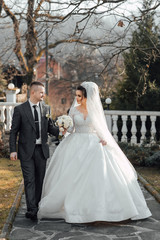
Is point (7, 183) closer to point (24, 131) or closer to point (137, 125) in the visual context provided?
point (24, 131)

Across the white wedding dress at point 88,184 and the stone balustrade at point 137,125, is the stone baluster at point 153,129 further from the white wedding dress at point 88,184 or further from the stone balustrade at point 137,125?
the white wedding dress at point 88,184

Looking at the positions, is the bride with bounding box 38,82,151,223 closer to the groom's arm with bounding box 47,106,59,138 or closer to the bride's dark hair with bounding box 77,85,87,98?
the bride's dark hair with bounding box 77,85,87,98

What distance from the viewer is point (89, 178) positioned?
5.05 m

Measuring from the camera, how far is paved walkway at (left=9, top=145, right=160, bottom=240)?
4504mm

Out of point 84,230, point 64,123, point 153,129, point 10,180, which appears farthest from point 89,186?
point 153,129

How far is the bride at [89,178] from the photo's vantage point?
489 centimetres

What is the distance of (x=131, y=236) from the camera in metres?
4.51

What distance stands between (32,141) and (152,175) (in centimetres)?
437

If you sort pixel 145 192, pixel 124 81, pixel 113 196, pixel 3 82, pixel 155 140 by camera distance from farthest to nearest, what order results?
pixel 3 82, pixel 124 81, pixel 155 140, pixel 145 192, pixel 113 196

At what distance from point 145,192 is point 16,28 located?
48.9 ft

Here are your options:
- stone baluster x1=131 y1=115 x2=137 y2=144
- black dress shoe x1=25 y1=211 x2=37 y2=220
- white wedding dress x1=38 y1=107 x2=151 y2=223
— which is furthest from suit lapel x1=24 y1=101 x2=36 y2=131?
stone baluster x1=131 y1=115 x2=137 y2=144

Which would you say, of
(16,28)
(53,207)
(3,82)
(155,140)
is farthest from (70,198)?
(3,82)

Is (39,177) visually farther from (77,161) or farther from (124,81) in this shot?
(124,81)

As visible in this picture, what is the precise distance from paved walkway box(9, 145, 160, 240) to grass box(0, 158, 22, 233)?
39cm
